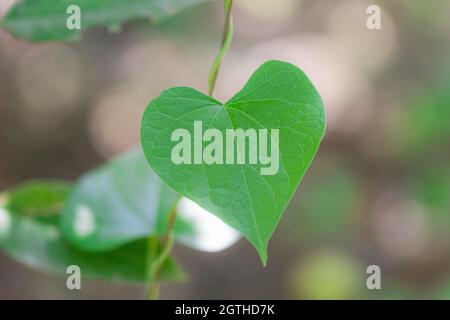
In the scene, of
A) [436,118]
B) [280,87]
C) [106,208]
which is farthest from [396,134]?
[280,87]

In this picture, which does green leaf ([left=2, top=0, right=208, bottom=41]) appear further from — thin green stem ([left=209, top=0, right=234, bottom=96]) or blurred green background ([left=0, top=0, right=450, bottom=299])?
blurred green background ([left=0, top=0, right=450, bottom=299])

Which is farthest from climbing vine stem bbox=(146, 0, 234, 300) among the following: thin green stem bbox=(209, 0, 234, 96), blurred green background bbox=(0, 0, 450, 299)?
blurred green background bbox=(0, 0, 450, 299)

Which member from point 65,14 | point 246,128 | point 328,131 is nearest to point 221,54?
point 246,128

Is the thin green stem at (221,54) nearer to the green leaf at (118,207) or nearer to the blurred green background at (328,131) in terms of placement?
the green leaf at (118,207)

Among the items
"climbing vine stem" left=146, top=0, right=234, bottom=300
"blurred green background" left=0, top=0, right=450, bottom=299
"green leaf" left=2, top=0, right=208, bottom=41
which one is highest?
"blurred green background" left=0, top=0, right=450, bottom=299

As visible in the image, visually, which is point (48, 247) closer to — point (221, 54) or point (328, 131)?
point (221, 54)

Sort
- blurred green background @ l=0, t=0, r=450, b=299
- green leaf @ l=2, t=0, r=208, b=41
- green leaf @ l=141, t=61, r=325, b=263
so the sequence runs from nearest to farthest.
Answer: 1. green leaf @ l=141, t=61, r=325, b=263
2. green leaf @ l=2, t=0, r=208, b=41
3. blurred green background @ l=0, t=0, r=450, b=299

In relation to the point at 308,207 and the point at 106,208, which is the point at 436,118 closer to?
the point at 308,207

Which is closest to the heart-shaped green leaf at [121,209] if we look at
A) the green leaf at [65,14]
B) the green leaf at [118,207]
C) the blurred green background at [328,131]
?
the green leaf at [118,207]
